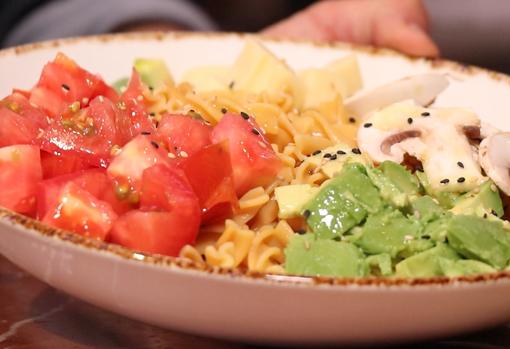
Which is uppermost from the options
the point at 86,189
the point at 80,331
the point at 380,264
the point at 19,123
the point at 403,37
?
the point at 403,37

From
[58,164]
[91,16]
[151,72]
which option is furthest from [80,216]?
[91,16]

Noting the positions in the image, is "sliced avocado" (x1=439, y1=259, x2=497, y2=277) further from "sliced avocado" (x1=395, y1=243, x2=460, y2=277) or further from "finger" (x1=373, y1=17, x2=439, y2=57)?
"finger" (x1=373, y1=17, x2=439, y2=57)

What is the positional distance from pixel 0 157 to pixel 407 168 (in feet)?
2.64

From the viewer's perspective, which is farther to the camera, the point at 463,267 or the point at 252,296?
the point at 463,267

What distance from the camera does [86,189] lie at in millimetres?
1479

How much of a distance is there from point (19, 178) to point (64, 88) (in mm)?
374

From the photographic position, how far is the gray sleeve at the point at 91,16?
3262 mm

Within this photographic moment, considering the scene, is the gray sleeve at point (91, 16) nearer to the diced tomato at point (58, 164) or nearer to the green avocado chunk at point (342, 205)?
the diced tomato at point (58, 164)

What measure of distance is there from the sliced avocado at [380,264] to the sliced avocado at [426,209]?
0.12m

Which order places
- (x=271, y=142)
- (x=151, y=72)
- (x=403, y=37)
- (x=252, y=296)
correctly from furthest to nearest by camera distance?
(x=403, y=37) < (x=151, y=72) < (x=271, y=142) < (x=252, y=296)

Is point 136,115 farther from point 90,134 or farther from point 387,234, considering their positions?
point 387,234

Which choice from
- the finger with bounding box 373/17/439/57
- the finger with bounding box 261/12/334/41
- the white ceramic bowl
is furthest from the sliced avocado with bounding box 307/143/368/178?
the finger with bounding box 261/12/334/41

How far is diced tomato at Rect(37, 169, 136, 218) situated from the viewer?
4.83 ft

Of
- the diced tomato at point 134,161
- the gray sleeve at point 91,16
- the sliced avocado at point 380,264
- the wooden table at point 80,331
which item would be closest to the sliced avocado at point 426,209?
the sliced avocado at point 380,264
